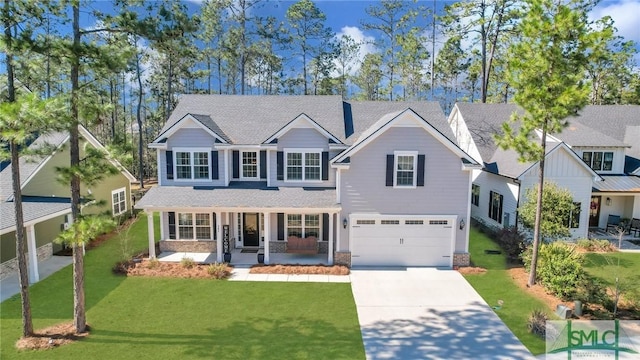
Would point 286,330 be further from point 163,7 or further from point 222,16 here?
point 222,16

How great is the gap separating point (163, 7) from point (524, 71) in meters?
12.0

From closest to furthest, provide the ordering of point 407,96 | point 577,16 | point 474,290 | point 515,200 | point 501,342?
point 501,342 → point 577,16 → point 474,290 → point 515,200 → point 407,96

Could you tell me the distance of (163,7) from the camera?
933 centimetres

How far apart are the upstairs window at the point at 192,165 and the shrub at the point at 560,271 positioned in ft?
49.2

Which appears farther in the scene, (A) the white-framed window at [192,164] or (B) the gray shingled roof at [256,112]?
(B) the gray shingled roof at [256,112]

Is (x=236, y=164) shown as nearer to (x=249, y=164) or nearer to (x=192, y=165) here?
(x=249, y=164)

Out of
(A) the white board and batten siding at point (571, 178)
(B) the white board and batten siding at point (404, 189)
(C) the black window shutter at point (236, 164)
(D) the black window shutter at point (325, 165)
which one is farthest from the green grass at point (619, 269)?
(C) the black window shutter at point (236, 164)

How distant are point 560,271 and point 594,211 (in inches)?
489

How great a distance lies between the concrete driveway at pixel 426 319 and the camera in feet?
34.4

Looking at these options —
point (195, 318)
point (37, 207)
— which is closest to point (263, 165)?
point (195, 318)

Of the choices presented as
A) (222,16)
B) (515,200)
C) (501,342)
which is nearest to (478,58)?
(515,200)

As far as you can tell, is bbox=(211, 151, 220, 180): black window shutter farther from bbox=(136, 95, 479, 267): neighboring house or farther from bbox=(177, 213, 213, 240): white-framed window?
bbox=(177, 213, 213, 240): white-framed window

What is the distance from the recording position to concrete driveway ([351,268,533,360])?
10.5 m

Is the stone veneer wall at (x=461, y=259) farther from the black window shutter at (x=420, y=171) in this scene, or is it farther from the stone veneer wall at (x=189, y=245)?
the stone veneer wall at (x=189, y=245)
